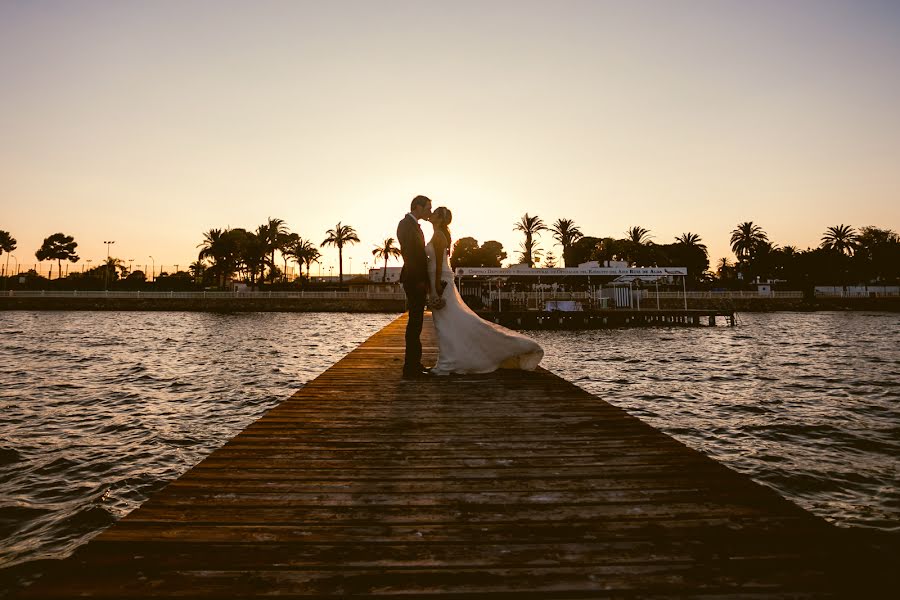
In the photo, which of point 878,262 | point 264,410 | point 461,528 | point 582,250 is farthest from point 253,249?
point 878,262

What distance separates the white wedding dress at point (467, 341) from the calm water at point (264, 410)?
346 cm

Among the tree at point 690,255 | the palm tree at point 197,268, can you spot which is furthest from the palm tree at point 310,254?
Result: the tree at point 690,255

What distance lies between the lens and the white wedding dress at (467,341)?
24.0 ft

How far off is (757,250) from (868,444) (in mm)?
96954

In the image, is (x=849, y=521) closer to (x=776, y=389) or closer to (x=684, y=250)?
(x=776, y=389)

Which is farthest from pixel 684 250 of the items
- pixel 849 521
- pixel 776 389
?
pixel 849 521

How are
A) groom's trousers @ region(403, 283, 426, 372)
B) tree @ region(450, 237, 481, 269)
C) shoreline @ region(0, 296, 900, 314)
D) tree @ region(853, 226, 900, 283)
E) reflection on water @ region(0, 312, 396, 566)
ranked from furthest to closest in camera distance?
tree @ region(450, 237, 481, 269) → tree @ region(853, 226, 900, 283) → shoreline @ region(0, 296, 900, 314) → groom's trousers @ region(403, 283, 426, 372) → reflection on water @ region(0, 312, 396, 566)

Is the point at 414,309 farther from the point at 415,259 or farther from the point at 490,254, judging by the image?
the point at 490,254

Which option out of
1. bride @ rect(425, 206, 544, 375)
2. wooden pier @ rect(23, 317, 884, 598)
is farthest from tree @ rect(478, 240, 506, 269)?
wooden pier @ rect(23, 317, 884, 598)

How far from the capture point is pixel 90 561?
2.07 meters

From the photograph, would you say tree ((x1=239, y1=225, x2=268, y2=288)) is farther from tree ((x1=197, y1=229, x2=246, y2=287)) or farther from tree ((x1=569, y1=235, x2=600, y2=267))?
tree ((x1=569, y1=235, x2=600, y2=267))

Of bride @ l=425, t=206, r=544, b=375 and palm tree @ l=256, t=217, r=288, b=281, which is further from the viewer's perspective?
palm tree @ l=256, t=217, r=288, b=281

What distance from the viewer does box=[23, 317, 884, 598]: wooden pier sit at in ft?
6.31

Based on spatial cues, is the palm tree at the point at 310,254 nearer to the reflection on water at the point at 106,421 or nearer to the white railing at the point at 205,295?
the white railing at the point at 205,295
